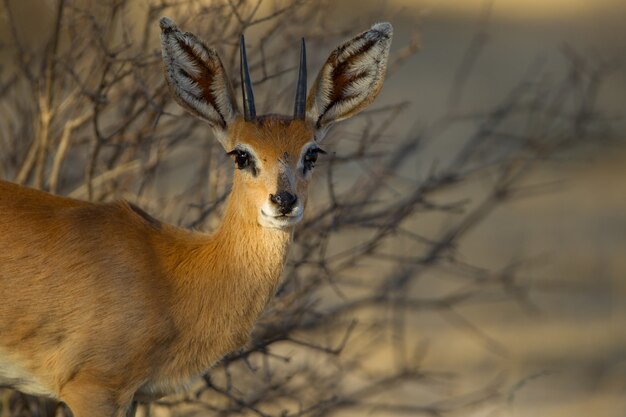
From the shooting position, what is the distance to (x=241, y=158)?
683 centimetres

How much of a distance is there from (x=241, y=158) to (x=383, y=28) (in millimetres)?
919

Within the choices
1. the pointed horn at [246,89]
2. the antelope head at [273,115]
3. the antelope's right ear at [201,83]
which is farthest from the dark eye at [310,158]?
the antelope's right ear at [201,83]

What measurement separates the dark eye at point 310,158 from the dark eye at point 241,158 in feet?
0.83

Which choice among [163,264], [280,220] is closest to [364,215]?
[163,264]

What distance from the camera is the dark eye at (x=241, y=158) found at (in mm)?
6816

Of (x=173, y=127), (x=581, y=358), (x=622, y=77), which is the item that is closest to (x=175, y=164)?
(x=173, y=127)

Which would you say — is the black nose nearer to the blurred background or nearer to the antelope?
the antelope

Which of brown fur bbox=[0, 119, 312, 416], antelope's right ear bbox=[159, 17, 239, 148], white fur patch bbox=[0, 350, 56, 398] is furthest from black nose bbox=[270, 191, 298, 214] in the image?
white fur patch bbox=[0, 350, 56, 398]

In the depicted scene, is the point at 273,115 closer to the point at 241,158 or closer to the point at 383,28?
the point at 241,158

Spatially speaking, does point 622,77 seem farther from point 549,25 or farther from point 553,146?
point 553,146

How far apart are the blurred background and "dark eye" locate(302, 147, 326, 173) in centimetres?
93

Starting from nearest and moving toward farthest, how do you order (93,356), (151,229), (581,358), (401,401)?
(93,356), (151,229), (401,401), (581,358)

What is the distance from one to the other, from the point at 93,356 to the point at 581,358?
5.94 meters

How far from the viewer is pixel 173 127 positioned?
9125 mm
